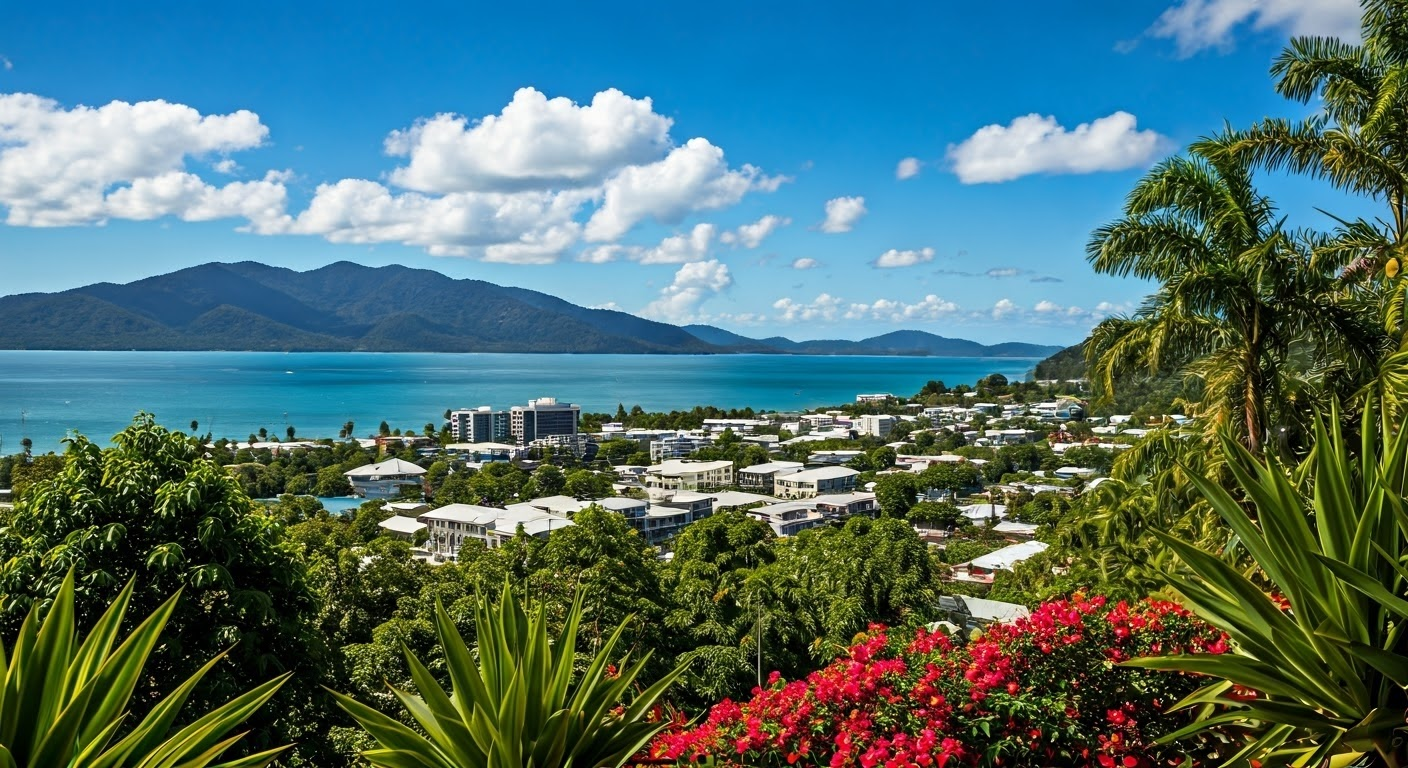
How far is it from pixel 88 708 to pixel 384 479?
4786 centimetres

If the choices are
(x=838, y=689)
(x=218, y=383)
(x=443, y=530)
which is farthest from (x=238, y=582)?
(x=218, y=383)

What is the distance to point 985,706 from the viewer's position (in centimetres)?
274

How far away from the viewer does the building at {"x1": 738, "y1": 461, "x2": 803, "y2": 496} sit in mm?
49406

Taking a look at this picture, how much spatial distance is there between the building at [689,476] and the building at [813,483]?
4.21 meters

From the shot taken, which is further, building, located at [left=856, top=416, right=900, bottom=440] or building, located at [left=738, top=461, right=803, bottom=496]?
building, located at [left=856, top=416, right=900, bottom=440]

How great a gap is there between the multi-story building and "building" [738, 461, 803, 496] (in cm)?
3123

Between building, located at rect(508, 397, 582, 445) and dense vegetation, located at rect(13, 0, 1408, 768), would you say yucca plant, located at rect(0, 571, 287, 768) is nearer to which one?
dense vegetation, located at rect(13, 0, 1408, 768)

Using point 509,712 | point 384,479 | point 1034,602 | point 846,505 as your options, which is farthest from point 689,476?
point 509,712

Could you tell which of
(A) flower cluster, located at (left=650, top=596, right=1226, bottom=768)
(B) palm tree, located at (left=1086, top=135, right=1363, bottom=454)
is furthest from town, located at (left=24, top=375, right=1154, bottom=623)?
(A) flower cluster, located at (left=650, top=596, right=1226, bottom=768)

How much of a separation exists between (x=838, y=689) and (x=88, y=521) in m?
3.94

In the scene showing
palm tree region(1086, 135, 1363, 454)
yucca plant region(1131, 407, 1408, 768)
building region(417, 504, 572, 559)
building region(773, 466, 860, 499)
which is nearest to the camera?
yucca plant region(1131, 407, 1408, 768)

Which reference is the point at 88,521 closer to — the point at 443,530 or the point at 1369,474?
the point at 1369,474

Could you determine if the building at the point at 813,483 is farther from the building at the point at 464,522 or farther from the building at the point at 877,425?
the building at the point at 877,425

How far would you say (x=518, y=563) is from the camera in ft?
Answer: 36.2
